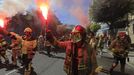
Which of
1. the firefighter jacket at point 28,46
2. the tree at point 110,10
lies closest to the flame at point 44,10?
the firefighter jacket at point 28,46

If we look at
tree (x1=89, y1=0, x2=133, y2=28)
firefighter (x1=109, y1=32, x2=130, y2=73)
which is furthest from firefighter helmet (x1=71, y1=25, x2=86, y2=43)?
tree (x1=89, y1=0, x2=133, y2=28)

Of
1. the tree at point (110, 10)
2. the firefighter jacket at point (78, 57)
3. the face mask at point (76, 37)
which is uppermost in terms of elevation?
the tree at point (110, 10)

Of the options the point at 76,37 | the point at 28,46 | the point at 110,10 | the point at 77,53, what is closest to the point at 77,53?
the point at 77,53

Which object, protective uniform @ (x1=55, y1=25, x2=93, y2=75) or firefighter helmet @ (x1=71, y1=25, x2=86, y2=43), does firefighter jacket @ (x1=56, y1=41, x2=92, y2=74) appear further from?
firefighter helmet @ (x1=71, y1=25, x2=86, y2=43)

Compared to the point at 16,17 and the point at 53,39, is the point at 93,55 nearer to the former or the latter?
the point at 53,39

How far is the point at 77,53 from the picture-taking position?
776 centimetres

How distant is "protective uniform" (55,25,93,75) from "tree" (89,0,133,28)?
4269cm

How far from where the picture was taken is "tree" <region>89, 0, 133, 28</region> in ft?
164

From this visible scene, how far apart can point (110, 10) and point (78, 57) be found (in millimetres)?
43829

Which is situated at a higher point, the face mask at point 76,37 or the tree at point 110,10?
the tree at point 110,10

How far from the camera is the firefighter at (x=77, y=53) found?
7711mm

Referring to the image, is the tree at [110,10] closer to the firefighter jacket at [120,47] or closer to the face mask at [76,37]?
the firefighter jacket at [120,47]

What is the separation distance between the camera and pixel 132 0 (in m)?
50.2

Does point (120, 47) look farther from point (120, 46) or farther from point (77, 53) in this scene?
point (77, 53)
